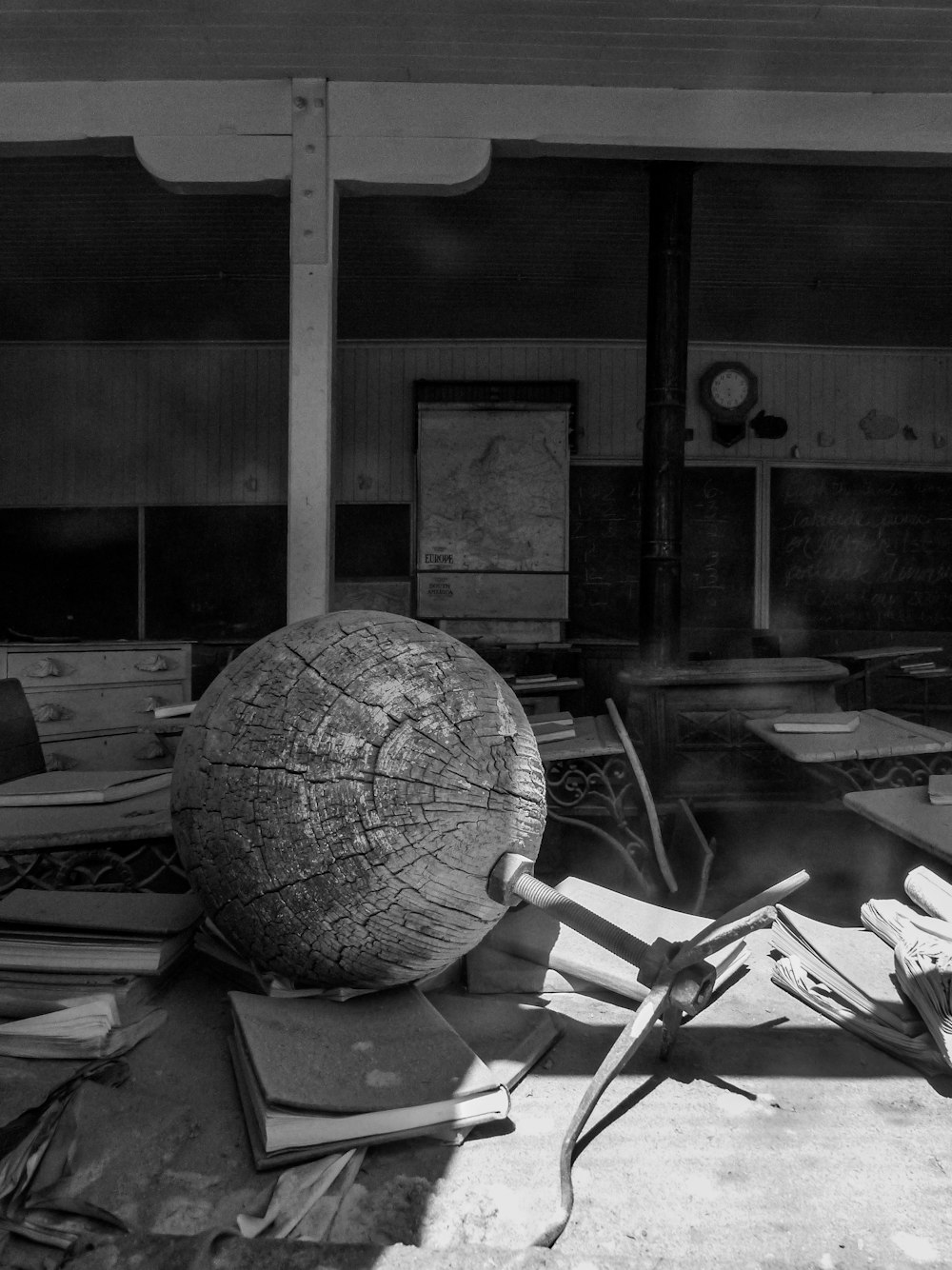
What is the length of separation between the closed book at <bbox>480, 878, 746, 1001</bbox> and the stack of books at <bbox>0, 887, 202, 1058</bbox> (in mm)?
873

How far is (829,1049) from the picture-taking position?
6.72 feet

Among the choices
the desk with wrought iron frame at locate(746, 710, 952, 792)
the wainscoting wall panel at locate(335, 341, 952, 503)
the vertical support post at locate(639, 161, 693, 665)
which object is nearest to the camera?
the desk with wrought iron frame at locate(746, 710, 952, 792)

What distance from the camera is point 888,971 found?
2.32m

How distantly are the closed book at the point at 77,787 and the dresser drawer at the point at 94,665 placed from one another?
1.97 metres

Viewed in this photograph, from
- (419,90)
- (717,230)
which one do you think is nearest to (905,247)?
(717,230)

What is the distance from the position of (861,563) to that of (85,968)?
277 inches

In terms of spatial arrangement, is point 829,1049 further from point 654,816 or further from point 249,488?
point 249,488

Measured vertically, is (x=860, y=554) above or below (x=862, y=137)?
below

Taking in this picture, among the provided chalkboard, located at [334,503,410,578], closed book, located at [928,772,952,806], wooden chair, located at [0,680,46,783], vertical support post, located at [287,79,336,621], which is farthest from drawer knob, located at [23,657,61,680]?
closed book, located at [928,772,952,806]

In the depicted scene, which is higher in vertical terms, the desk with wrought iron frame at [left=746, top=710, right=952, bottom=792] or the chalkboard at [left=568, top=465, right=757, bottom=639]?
the chalkboard at [left=568, top=465, right=757, bottom=639]

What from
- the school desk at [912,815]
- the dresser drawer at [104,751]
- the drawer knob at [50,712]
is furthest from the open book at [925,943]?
the drawer knob at [50,712]

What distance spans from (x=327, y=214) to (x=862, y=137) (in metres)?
2.33

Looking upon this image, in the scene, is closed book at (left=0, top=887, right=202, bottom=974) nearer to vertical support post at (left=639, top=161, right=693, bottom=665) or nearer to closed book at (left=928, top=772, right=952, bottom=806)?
closed book at (left=928, top=772, right=952, bottom=806)

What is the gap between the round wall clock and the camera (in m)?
7.47
